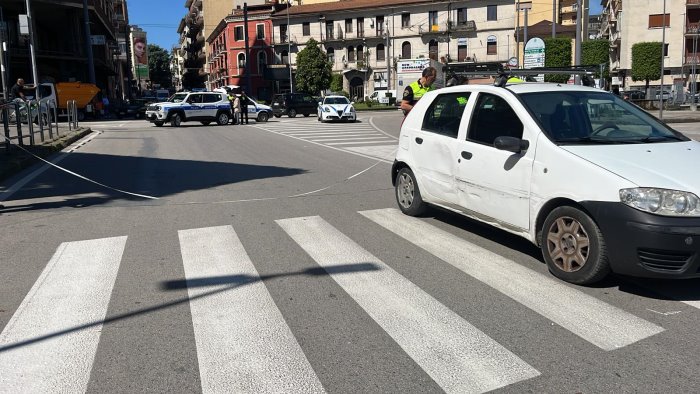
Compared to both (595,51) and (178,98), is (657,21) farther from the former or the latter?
(178,98)

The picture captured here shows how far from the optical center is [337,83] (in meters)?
75.1

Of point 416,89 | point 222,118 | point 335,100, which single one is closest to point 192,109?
point 222,118

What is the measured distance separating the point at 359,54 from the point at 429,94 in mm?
70868

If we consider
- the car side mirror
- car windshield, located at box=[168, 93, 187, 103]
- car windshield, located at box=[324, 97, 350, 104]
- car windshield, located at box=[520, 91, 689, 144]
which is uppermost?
car windshield, located at box=[168, 93, 187, 103]

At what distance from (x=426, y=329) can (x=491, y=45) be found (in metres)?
72.1

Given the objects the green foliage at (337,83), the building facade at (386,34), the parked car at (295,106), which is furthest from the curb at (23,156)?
the green foliage at (337,83)

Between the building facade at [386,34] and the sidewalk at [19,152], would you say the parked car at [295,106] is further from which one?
the building facade at [386,34]

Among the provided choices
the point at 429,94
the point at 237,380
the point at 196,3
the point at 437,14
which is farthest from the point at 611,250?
the point at 196,3

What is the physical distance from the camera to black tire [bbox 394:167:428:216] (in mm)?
7434

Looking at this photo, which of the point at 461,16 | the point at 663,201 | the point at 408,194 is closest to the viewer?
the point at 663,201

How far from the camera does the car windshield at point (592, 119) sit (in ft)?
17.4

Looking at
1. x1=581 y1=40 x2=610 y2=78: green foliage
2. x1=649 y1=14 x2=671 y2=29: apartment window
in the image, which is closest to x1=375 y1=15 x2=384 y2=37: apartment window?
x1=581 y1=40 x2=610 y2=78: green foliage

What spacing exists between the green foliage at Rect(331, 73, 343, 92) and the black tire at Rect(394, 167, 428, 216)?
67942 millimetres

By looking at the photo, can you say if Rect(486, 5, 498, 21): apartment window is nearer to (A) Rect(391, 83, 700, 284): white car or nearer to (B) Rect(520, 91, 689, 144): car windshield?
(A) Rect(391, 83, 700, 284): white car
